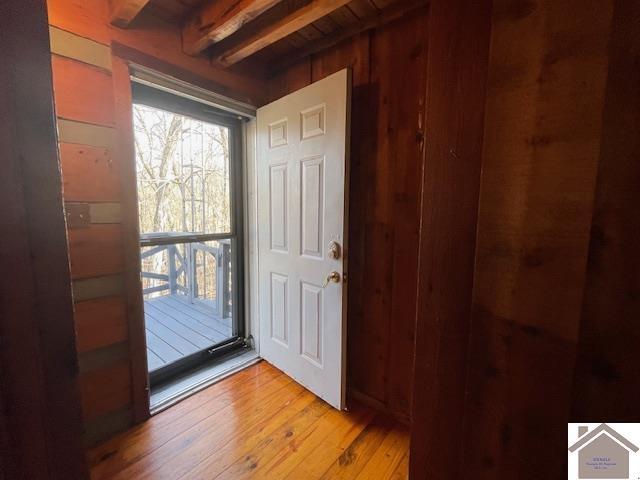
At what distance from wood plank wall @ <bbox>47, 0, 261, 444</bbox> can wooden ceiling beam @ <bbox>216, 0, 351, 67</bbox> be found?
0.32 meters

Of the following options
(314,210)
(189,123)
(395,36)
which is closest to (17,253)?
(314,210)

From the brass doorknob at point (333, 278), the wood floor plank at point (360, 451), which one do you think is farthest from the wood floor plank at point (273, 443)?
the brass doorknob at point (333, 278)

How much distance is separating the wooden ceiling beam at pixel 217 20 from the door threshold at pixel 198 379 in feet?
6.97

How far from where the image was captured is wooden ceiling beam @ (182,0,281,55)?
124cm

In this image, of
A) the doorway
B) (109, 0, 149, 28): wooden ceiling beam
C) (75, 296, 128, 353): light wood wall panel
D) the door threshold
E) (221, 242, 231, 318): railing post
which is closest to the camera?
(109, 0, 149, 28): wooden ceiling beam

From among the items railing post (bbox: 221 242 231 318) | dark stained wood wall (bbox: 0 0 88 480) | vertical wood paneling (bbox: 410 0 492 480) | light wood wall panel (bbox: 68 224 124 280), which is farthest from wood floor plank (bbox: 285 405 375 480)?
railing post (bbox: 221 242 231 318)

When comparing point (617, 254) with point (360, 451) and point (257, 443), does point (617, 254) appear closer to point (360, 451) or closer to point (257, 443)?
point (360, 451)

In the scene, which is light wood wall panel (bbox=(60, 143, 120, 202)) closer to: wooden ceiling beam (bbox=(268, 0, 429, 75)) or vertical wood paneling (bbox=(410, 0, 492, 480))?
wooden ceiling beam (bbox=(268, 0, 429, 75))

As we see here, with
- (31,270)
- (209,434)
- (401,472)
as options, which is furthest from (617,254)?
(209,434)

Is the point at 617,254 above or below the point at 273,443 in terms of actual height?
above

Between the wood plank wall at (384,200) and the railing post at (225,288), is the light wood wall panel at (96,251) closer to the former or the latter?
the wood plank wall at (384,200)

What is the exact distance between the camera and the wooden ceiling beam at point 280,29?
4.03ft

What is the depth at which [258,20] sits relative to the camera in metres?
1.47

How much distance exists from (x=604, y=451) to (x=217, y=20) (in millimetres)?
2051
